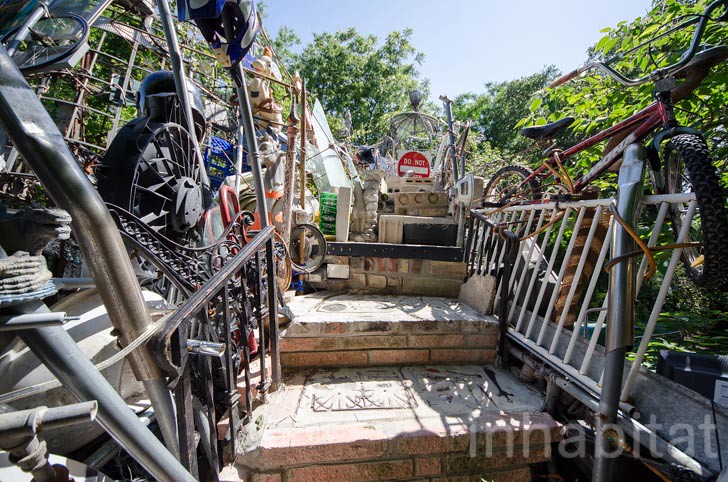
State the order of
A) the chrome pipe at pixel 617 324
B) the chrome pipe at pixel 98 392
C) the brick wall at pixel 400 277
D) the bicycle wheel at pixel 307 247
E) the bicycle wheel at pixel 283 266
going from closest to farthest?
the chrome pipe at pixel 98 392 < the chrome pipe at pixel 617 324 < the bicycle wheel at pixel 283 266 < the bicycle wheel at pixel 307 247 < the brick wall at pixel 400 277

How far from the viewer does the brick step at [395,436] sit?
5.75 ft

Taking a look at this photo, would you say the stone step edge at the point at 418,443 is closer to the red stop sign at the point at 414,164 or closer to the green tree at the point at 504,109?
the red stop sign at the point at 414,164

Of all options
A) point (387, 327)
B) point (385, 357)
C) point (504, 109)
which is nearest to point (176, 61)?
point (387, 327)

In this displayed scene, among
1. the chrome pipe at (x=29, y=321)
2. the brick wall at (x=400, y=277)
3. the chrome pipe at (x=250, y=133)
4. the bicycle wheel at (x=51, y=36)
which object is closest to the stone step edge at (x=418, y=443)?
the chrome pipe at (x=29, y=321)

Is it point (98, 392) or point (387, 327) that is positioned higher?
point (98, 392)

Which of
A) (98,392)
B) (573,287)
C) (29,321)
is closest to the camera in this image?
(29,321)

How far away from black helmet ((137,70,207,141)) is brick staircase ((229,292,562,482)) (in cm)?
234

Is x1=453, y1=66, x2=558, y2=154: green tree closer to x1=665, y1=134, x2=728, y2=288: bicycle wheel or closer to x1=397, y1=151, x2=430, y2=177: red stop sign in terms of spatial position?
x1=397, y1=151, x2=430, y2=177: red stop sign

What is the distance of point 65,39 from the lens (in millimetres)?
5121

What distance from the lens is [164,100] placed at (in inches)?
103

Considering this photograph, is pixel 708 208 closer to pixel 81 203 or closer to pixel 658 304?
pixel 658 304

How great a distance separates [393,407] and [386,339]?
0.62 m

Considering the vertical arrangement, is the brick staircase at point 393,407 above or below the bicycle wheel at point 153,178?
below

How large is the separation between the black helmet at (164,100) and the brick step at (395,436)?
9.24 ft
